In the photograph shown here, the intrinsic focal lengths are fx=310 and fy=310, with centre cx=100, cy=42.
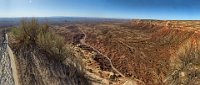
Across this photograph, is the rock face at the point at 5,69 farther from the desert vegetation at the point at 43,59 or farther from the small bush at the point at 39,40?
the small bush at the point at 39,40

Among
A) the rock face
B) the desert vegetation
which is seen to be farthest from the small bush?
the rock face

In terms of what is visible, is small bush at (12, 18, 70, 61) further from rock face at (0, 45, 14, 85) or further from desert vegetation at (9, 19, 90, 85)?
rock face at (0, 45, 14, 85)

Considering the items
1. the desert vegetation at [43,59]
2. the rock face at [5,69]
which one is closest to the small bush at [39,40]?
the desert vegetation at [43,59]

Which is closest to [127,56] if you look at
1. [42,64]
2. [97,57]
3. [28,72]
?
[97,57]

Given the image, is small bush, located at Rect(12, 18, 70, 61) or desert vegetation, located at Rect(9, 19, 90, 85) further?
small bush, located at Rect(12, 18, 70, 61)

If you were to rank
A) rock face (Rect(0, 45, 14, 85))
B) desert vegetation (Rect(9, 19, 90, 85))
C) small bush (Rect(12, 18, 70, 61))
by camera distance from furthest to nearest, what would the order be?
small bush (Rect(12, 18, 70, 61)), desert vegetation (Rect(9, 19, 90, 85)), rock face (Rect(0, 45, 14, 85))

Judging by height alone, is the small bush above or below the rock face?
above

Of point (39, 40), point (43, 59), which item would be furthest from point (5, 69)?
point (39, 40)

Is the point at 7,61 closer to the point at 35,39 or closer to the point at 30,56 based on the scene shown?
the point at 30,56

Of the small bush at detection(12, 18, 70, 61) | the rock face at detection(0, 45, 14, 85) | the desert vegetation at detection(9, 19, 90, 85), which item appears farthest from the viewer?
the small bush at detection(12, 18, 70, 61)
